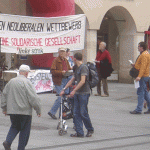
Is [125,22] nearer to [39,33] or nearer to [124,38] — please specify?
[124,38]

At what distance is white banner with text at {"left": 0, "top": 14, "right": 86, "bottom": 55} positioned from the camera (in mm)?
15695

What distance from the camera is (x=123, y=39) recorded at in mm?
22797

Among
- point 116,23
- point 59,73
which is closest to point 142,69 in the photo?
point 59,73

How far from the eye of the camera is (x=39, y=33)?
54.3 feet

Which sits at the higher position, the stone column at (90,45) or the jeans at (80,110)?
the stone column at (90,45)

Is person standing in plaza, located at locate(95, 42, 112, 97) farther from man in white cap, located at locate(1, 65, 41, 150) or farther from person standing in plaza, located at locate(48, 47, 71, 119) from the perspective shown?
man in white cap, located at locate(1, 65, 41, 150)

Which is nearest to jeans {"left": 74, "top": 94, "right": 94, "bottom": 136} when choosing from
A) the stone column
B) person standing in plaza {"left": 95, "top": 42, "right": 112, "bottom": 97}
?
person standing in plaza {"left": 95, "top": 42, "right": 112, "bottom": 97}

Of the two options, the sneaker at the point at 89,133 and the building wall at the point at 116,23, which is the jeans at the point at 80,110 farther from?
the building wall at the point at 116,23

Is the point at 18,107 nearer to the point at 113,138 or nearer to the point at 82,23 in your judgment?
the point at 113,138

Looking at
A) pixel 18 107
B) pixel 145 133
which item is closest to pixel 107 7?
pixel 145 133

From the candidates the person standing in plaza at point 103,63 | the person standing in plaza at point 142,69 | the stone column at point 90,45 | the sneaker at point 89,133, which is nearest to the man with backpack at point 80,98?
Answer: the sneaker at point 89,133

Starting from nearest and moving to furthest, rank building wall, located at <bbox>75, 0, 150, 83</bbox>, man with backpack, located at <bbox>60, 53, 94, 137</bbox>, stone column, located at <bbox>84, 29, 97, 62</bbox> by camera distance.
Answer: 1. man with backpack, located at <bbox>60, 53, 94, 137</bbox>
2. stone column, located at <bbox>84, 29, 97, 62</bbox>
3. building wall, located at <bbox>75, 0, 150, 83</bbox>

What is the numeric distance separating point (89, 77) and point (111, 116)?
10.2 feet

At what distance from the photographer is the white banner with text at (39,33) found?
51.5 feet
